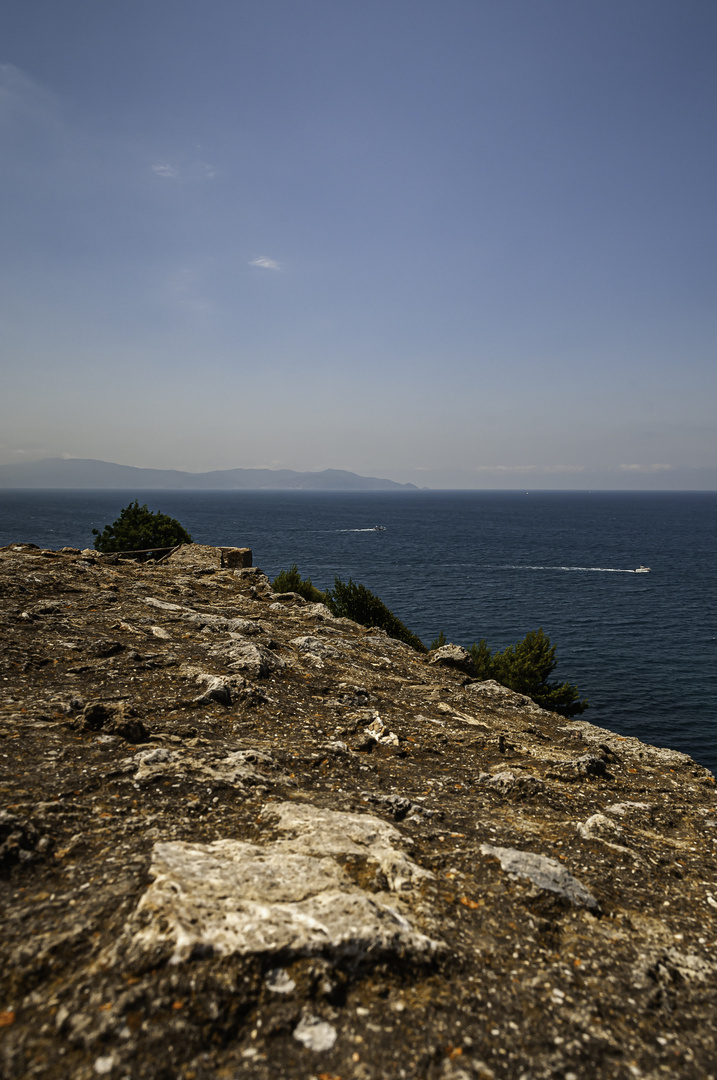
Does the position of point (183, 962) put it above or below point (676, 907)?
above

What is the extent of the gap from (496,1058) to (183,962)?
280cm

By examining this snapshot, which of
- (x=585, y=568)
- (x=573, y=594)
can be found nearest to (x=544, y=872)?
(x=573, y=594)

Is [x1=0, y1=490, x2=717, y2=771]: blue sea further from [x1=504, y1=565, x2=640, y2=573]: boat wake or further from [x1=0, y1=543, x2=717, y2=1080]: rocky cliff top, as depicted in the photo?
[x1=0, y1=543, x2=717, y2=1080]: rocky cliff top

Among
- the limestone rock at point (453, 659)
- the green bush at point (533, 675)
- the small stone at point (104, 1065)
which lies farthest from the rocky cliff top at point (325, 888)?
the green bush at point (533, 675)

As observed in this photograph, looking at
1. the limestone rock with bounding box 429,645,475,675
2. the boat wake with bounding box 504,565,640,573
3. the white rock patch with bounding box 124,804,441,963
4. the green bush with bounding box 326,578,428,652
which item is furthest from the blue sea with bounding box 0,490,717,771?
the white rock patch with bounding box 124,804,441,963

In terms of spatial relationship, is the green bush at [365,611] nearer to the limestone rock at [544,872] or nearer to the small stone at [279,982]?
the limestone rock at [544,872]

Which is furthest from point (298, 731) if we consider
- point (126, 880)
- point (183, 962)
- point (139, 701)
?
point (183, 962)

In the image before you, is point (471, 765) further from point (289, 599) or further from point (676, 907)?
point (289, 599)

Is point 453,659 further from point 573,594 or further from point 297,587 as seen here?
point 573,594

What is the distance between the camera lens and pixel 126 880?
5.75 meters

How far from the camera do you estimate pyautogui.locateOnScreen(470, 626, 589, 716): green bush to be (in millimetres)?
32469

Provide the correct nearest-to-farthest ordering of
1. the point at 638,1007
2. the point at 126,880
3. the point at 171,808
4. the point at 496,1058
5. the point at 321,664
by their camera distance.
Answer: the point at 496,1058 → the point at 638,1007 → the point at 126,880 → the point at 171,808 → the point at 321,664

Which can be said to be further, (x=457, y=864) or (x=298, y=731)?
(x=298, y=731)

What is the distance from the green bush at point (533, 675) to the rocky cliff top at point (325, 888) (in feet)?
65.9
